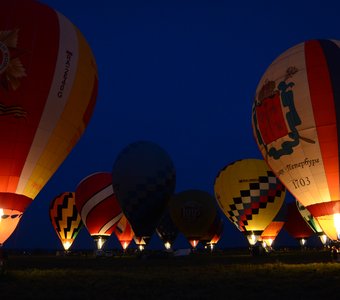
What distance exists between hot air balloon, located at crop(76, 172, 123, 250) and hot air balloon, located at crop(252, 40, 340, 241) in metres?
14.2

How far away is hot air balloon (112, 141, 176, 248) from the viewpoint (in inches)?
853

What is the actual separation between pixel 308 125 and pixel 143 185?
9.89 meters

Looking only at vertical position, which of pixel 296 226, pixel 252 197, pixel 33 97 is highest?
→ pixel 33 97

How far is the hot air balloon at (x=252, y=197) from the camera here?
2486 cm

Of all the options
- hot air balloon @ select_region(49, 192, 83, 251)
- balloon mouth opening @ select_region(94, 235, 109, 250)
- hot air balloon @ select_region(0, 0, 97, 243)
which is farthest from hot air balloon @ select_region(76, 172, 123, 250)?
hot air balloon @ select_region(0, 0, 97, 243)

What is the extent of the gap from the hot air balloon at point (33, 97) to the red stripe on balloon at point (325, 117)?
25.6ft

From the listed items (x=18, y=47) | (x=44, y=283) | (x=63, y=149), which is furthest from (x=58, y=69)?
(x=44, y=283)

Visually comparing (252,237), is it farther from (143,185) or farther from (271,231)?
(143,185)

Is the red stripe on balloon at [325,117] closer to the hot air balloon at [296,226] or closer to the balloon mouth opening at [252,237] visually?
the balloon mouth opening at [252,237]

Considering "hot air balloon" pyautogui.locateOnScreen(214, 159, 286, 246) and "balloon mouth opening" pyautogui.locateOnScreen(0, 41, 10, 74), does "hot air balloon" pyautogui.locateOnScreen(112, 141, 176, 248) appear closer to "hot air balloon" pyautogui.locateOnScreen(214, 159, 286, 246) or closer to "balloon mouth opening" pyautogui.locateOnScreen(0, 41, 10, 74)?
"hot air balloon" pyautogui.locateOnScreen(214, 159, 286, 246)

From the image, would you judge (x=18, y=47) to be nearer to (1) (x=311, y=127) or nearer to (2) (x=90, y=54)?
(2) (x=90, y=54)

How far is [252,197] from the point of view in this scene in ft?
82.3

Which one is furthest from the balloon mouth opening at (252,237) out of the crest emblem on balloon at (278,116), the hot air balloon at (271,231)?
the crest emblem on balloon at (278,116)

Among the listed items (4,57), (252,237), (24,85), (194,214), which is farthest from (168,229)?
(4,57)
